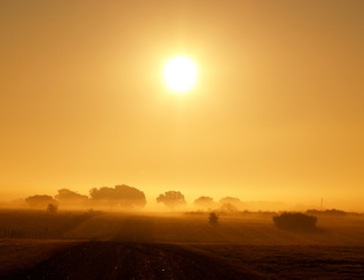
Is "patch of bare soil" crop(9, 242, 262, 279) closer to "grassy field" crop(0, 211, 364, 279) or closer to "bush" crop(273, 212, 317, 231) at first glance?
"grassy field" crop(0, 211, 364, 279)

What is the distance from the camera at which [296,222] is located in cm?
10619

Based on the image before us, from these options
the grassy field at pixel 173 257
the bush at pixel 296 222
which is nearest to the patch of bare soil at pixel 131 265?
the grassy field at pixel 173 257

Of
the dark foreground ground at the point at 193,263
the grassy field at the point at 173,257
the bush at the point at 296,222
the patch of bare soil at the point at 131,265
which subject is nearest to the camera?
the patch of bare soil at the point at 131,265

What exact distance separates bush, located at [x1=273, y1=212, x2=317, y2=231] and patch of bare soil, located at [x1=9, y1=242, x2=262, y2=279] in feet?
195

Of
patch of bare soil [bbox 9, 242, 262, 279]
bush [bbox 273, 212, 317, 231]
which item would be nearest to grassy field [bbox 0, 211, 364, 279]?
patch of bare soil [bbox 9, 242, 262, 279]

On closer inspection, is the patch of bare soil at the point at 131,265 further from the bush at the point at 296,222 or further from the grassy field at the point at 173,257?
the bush at the point at 296,222

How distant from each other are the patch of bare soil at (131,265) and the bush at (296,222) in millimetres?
59387

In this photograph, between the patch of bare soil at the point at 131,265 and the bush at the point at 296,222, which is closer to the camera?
the patch of bare soil at the point at 131,265

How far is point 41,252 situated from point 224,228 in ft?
191

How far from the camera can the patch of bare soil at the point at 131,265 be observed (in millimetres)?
35625

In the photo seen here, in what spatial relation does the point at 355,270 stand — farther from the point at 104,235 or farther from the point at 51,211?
the point at 51,211

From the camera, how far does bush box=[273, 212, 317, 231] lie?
10478 cm

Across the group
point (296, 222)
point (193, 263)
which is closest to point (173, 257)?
Answer: point (193, 263)

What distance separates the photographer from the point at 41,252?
47688mm
